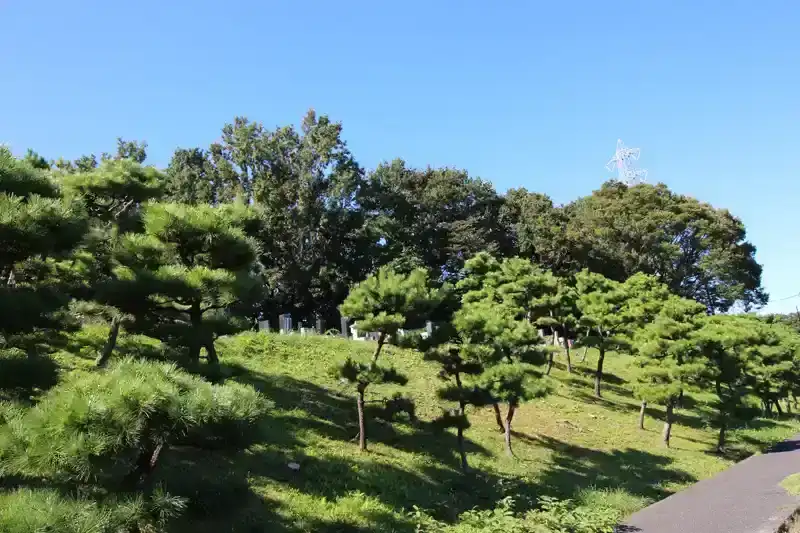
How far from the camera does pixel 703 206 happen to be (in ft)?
140

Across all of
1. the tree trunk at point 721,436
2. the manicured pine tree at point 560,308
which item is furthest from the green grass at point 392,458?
the manicured pine tree at point 560,308

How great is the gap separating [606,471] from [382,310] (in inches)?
302

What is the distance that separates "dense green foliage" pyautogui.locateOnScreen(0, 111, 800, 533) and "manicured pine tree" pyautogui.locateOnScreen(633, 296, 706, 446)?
7 centimetres

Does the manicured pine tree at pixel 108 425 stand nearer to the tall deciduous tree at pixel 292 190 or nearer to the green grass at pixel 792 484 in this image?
the green grass at pixel 792 484

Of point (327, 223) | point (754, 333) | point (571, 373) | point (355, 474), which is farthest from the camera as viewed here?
point (327, 223)

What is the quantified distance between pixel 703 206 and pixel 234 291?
4269cm

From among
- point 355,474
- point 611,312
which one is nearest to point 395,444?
point 355,474

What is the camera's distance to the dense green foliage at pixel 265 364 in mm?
4629

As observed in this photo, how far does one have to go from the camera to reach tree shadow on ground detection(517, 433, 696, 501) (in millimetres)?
12781

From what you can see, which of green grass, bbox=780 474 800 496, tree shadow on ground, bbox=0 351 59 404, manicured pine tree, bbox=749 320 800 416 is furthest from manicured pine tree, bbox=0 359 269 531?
manicured pine tree, bbox=749 320 800 416

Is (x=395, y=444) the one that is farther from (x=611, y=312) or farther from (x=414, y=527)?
(x=611, y=312)

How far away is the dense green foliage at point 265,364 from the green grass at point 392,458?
0.07 m

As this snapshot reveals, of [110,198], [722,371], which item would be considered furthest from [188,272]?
[722,371]

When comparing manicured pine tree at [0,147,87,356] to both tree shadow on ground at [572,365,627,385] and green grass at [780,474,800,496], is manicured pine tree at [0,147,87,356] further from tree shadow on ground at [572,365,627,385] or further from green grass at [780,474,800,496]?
tree shadow on ground at [572,365,627,385]
